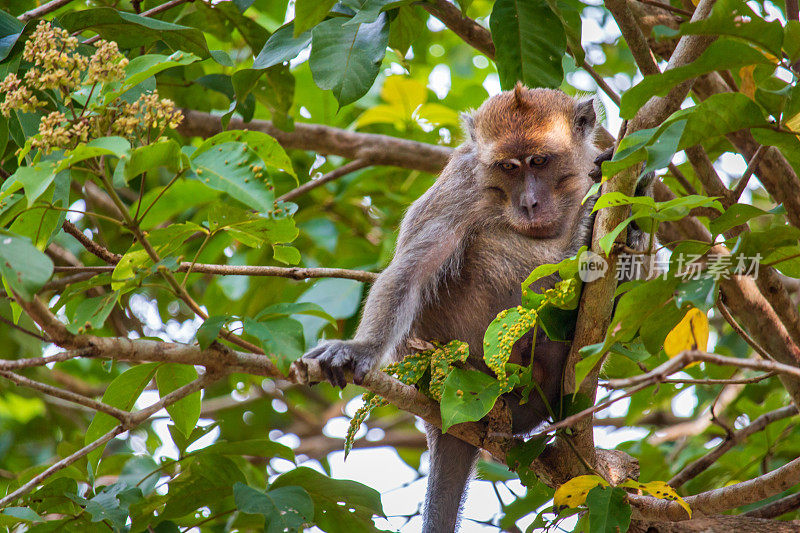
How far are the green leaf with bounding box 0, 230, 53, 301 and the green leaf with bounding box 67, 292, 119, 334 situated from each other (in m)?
0.36

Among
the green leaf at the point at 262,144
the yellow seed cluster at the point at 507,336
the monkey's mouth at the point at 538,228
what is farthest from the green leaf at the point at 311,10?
the monkey's mouth at the point at 538,228

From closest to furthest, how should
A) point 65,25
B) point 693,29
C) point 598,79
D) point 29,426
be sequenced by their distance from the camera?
1. point 693,29
2. point 65,25
3. point 598,79
4. point 29,426

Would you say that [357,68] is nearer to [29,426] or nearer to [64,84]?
[64,84]

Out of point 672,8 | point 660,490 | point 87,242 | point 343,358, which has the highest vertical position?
point 672,8

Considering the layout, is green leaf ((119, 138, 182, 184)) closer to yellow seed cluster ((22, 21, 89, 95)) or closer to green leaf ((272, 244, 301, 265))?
yellow seed cluster ((22, 21, 89, 95))

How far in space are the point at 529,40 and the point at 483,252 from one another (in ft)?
3.59

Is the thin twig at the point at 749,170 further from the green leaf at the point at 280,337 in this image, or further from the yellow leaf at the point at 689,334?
the green leaf at the point at 280,337

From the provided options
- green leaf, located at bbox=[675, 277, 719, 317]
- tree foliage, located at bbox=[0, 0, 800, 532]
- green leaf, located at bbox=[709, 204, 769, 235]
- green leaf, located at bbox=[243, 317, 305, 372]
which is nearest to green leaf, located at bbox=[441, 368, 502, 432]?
tree foliage, located at bbox=[0, 0, 800, 532]

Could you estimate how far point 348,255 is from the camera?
5773 millimetres

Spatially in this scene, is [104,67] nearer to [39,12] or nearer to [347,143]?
[39,12]

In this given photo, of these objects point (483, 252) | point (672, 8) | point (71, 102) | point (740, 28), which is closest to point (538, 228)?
point (483, 252)

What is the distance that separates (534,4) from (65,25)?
1.90m

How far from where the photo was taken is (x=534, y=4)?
11.1 ft

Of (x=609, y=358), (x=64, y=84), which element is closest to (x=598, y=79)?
(x=609, y=358)
